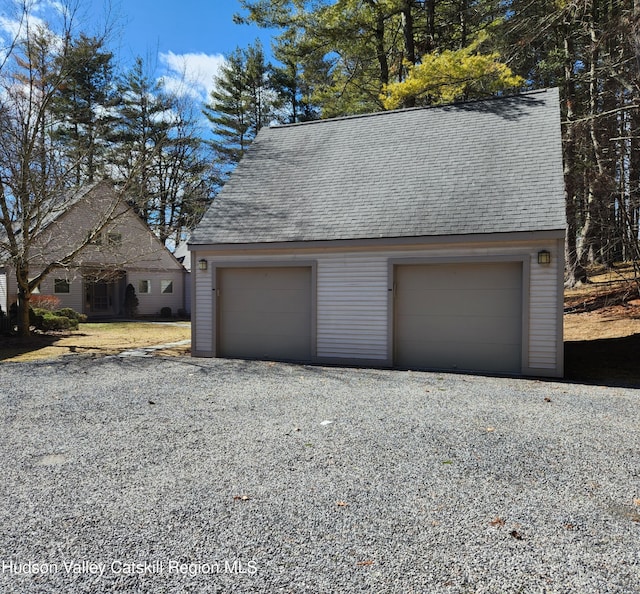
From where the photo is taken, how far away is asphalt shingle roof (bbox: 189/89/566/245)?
834 centimetres

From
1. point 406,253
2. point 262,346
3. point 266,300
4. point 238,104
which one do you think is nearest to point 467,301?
point 406,253

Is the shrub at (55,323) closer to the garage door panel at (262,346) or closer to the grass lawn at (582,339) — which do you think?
the grass lawn at (582,339)

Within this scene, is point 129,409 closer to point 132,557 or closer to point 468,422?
point 132,557

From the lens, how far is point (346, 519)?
9.16 ft

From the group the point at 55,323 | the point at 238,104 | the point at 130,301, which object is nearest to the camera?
the point at 55,323

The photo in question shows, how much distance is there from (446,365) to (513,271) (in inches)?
78.5

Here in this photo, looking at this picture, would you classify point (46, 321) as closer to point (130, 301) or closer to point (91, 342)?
point (91, 342)

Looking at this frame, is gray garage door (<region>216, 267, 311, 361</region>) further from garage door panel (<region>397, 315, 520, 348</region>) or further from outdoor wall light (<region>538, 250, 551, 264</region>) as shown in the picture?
outdoor wall light (<region>538, 250, 551, 264</region>)

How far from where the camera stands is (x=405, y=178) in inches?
385

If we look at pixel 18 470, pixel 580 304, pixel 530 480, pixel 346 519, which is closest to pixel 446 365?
pixel 530 480

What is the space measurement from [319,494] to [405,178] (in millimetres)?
7859

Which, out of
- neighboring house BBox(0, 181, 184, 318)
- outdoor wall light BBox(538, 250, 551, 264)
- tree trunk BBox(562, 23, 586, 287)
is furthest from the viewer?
neighboring house BBox(0, 181, 184, 318)

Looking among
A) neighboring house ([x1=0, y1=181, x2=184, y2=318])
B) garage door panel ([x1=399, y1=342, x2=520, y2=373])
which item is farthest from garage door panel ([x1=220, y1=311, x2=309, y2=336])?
neighboring house ([x1=0, y1=181, x2=184, y2=318])

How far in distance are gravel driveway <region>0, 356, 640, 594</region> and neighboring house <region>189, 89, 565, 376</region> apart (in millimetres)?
2423
